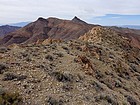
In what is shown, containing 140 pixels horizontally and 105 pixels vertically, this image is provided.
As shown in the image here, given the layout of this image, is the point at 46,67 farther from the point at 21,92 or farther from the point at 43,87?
the point at 21,92

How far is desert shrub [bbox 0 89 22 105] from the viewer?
9.44 metres

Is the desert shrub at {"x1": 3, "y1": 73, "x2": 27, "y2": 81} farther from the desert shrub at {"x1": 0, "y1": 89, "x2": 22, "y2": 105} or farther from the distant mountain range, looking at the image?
the distant mountain range

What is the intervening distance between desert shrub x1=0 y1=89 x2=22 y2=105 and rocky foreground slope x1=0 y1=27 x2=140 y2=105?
0.16 m

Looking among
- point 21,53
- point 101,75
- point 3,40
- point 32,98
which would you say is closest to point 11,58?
point 21,53

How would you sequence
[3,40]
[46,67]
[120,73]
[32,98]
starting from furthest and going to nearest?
[3,40]
[120,73]
[46,67]
[32,98]

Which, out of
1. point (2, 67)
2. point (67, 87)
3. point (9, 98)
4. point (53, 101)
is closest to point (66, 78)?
point (67, 87)

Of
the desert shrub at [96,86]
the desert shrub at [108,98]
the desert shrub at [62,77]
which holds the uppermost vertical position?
the desert shrub at [62,77]

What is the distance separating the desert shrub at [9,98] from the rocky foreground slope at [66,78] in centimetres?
16

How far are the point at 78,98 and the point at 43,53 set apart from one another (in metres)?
6.02

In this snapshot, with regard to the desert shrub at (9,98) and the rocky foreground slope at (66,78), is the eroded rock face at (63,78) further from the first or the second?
the desert shrub at (9,98)

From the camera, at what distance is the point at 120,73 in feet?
64.3

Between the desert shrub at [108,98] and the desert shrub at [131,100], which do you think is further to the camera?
the desert shrub at [131,100]

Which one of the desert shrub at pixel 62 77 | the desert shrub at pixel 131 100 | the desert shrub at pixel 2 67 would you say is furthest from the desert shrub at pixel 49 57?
the desert shrub at pixel 131 100

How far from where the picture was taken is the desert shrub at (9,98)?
9442 mm
